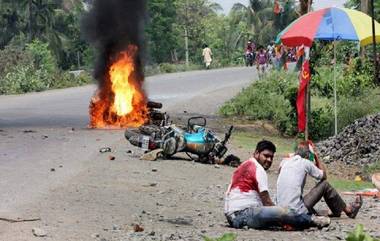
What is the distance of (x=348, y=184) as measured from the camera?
13422 millimetres

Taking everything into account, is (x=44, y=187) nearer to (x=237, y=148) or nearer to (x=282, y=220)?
(x=282, y=220)

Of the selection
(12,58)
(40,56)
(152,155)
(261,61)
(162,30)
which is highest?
(162,30)

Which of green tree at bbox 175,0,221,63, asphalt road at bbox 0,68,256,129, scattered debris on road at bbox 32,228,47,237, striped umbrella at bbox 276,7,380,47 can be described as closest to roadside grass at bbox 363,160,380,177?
striped umbrella at bbox 276,7,380,47

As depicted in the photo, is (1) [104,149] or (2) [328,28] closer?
(1) [104,149]

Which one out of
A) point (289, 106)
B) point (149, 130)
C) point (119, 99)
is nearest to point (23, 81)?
point (289, 106)

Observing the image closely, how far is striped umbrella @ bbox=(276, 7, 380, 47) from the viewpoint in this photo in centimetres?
1552

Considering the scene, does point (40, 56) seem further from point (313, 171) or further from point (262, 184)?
point (262, 184)

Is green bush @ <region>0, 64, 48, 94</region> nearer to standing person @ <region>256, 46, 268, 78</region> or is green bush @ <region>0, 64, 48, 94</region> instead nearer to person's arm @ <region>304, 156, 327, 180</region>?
standing person @ <region>256, 46, 268, 78</region>

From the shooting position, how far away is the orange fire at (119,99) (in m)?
18.0

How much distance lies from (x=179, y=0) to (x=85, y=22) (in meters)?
45.4

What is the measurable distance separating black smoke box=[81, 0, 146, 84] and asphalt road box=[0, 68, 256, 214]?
57.9 inches

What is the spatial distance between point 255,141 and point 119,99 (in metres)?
3.15

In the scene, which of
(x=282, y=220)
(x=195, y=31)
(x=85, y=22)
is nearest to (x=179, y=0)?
(x=195, y=31)

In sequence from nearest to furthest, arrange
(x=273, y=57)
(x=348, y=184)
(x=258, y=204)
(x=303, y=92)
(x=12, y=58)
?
(x=258, y=204) < (x=348, y=184) < (x=303, y=92) < (x=12, y=58) < (x=273, y=57)
